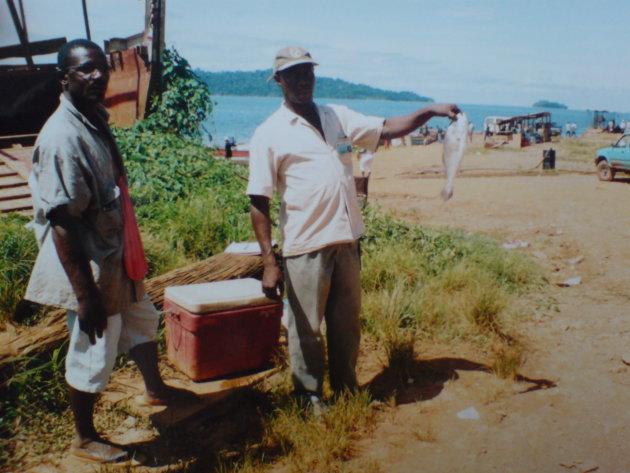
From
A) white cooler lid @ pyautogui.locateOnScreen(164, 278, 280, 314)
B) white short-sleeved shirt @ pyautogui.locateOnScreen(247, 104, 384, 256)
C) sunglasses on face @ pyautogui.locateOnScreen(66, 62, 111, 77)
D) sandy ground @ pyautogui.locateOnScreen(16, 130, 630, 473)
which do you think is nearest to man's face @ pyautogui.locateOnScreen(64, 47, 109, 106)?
sunglasses on face @ pyautogui.locateOnScreen(66, 62, 111, 77)

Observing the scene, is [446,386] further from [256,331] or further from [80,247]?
[80,247]

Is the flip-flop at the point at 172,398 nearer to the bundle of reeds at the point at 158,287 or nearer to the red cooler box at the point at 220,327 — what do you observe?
the red cooler box at the point at 220,327

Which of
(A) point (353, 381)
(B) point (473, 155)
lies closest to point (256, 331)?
(A) point (353, 381)

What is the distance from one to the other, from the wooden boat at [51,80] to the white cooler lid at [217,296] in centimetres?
491

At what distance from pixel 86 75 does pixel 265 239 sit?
4.21 ft

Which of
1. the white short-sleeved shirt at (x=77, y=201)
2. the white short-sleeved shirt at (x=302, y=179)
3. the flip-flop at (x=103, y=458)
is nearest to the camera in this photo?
the white short-sleeved shirt at (x=77, y=201)

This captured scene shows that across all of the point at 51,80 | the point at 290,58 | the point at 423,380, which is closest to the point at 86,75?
the point at 290,58

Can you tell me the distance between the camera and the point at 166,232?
5785 millimetres

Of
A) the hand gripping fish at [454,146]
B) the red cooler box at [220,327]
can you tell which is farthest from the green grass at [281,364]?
the hand gripping fish at [454,146]

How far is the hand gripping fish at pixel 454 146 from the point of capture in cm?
322

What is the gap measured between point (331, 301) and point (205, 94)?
8422mm

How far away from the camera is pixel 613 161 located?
1516cm

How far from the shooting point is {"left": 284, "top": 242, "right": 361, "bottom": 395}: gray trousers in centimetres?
311

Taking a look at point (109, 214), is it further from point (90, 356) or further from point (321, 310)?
point (321, 310)
